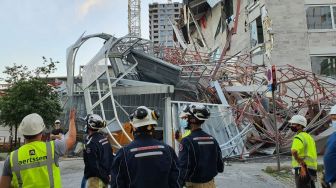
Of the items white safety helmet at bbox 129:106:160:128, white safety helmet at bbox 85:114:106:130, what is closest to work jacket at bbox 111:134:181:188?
white safety helmet at bbox 129:106:160:128

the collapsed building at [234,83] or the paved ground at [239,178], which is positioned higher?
the collapsed building at [234,83]

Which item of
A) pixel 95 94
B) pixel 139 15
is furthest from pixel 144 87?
pixel 139 15

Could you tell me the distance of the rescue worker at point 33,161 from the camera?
10.9ft

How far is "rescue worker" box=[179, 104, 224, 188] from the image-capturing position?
14.7 feet

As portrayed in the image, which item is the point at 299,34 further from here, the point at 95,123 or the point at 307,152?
the point at 95,123

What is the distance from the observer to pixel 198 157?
4508mm

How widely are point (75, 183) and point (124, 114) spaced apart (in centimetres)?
680

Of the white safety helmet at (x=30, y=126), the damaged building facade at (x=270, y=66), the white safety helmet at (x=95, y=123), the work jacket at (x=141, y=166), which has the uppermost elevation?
the damaged building facade at (x=270, y=66)

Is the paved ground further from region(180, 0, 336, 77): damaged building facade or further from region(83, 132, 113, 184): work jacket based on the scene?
region(180, 0, 336, 77): damaged building facade

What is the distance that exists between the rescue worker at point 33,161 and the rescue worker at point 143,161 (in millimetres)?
575

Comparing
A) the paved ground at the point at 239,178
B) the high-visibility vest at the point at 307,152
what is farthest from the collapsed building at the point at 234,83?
the high-visibility vest at the point at 307,152

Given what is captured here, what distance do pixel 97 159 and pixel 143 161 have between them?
99.7 inches

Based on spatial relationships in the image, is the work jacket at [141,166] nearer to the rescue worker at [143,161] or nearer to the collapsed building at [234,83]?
the rescue worker at [143,161]

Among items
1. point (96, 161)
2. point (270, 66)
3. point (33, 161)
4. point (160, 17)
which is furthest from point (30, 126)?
point (160, 17)
